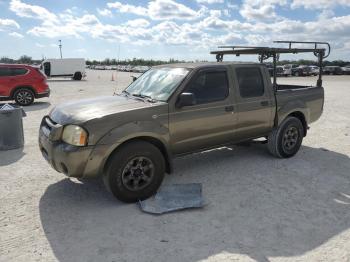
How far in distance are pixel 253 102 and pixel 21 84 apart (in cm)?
1114

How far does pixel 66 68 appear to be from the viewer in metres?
37.2

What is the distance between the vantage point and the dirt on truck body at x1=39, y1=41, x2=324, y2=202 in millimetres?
4484

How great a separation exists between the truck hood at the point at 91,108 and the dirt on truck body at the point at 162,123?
12mm

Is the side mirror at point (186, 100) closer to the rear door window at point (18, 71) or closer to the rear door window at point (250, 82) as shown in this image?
the rear door window at point (250, 82)

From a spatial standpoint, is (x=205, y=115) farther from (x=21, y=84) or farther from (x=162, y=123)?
(x=21, y=84)

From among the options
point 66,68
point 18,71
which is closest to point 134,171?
point 18,71

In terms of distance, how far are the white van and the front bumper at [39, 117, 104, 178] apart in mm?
33758

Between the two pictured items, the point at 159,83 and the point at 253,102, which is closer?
the point at 159,83

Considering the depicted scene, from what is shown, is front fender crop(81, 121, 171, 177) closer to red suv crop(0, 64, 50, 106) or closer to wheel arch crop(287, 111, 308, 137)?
wheel arch crop(287, 111, 308, 137)

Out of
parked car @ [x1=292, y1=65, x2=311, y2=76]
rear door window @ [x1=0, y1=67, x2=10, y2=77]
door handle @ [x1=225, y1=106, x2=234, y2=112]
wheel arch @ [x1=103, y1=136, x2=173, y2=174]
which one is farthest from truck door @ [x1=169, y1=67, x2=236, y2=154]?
parked car @ [x1=292, y1=65, x2=311, y2=76]

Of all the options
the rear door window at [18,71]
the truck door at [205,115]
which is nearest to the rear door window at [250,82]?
the truck door at [205,115]

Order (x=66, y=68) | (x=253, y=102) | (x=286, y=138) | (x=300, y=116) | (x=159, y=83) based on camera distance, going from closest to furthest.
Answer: (x=159, y=83), (x=253, y=102), (x=286, y=138), (x=300, y=116), (x=66, y=68)

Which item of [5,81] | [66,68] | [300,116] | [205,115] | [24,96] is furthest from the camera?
[66,68]

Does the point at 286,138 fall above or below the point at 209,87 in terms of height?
below
